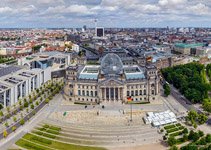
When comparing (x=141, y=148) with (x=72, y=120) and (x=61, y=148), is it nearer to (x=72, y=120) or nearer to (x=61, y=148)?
(x=61, y=148)

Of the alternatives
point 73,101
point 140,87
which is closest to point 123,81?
point 140,87

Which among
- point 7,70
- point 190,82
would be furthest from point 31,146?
point 190,82

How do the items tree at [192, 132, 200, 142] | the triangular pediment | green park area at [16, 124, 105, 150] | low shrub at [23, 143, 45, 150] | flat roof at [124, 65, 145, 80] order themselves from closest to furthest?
low shrub at [23, 143, 45, 150]
green park area at [16, 124, 105, 150]
tree at [192, 132, 200, 142]
the triangular pediment
flat roof at [124, 65, 145, 80]

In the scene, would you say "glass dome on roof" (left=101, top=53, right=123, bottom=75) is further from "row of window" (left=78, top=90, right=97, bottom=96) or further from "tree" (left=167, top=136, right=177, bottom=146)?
"tree" (left=167, top=136, right=177, bottom=146)

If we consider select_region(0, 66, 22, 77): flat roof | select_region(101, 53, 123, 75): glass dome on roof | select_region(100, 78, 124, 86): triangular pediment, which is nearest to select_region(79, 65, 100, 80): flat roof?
select_region(101, 53, 123, 75): glass dome on roof

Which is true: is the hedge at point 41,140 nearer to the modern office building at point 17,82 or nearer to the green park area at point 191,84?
the modern office building at point 17,82

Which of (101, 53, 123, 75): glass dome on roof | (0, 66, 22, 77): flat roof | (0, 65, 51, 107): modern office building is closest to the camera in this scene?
(0, 65, 51, 107): modern office building
